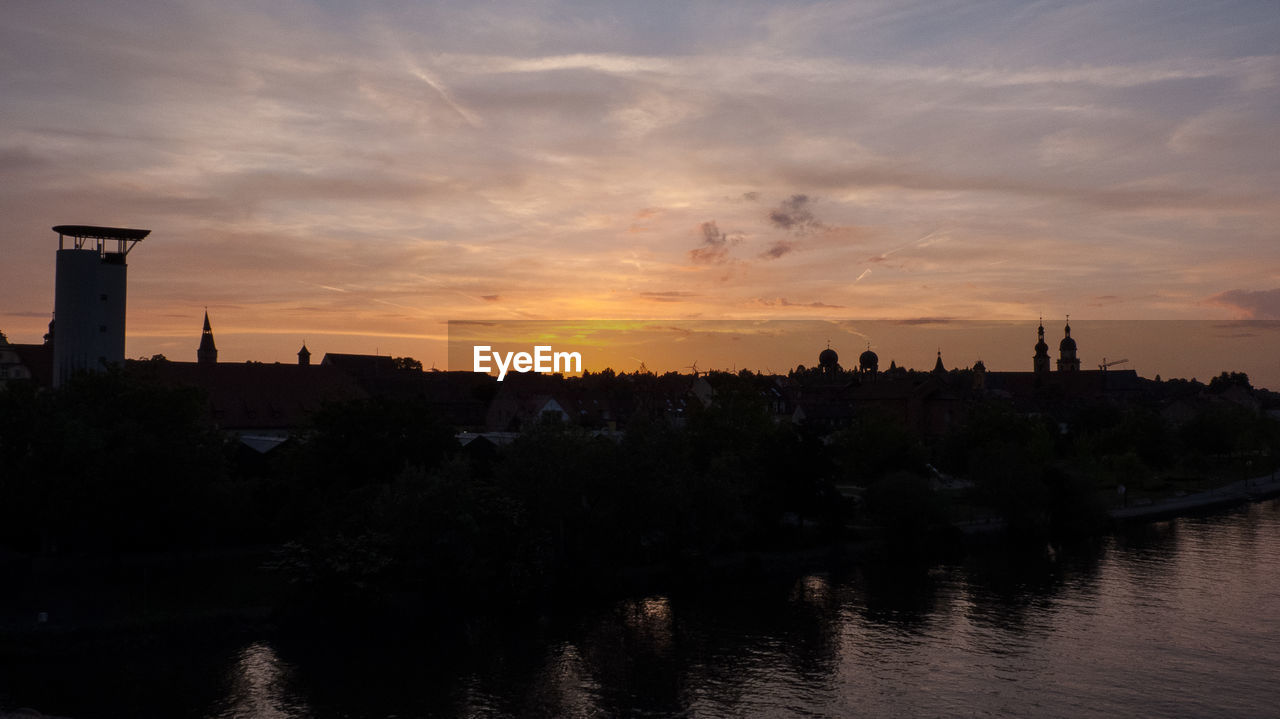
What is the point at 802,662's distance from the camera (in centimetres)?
4009

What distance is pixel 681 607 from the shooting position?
1943 inches

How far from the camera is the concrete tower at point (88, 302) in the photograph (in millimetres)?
79438

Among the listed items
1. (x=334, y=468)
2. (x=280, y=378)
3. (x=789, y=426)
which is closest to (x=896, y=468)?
(x=789, y=426)

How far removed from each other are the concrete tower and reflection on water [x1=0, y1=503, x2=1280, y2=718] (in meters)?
49.8

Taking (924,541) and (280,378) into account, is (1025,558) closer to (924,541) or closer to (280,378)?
(924,541)

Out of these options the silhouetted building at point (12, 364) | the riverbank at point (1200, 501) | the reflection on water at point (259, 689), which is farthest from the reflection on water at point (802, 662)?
the silhouetted building at point (12, 364)

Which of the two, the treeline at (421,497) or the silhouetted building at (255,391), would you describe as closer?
the treeline at (421,497)

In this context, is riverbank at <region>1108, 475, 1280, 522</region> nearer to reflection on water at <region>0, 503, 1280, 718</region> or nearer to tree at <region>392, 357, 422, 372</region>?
reflection on water at <region>0, 503, 1280, 718</region>

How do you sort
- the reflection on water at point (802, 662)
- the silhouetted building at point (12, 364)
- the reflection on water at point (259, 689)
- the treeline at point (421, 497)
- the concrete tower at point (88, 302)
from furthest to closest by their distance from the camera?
the silhouetted building at point (12, 364) → the concrete tower at point (88, 302) → the treeline at point (421, 497) → the reflection on water at point (802, 662) → the reflection on water at point (259, 689)

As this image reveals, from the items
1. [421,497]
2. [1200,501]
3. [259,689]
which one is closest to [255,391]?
[421,497]

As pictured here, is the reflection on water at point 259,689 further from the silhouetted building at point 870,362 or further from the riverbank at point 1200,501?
the silhouetted building at point 870,362

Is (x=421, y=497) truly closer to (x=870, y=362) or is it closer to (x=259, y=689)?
(x=259, y=689)

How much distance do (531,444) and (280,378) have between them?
62.0 m

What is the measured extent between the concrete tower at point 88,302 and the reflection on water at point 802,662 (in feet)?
163
